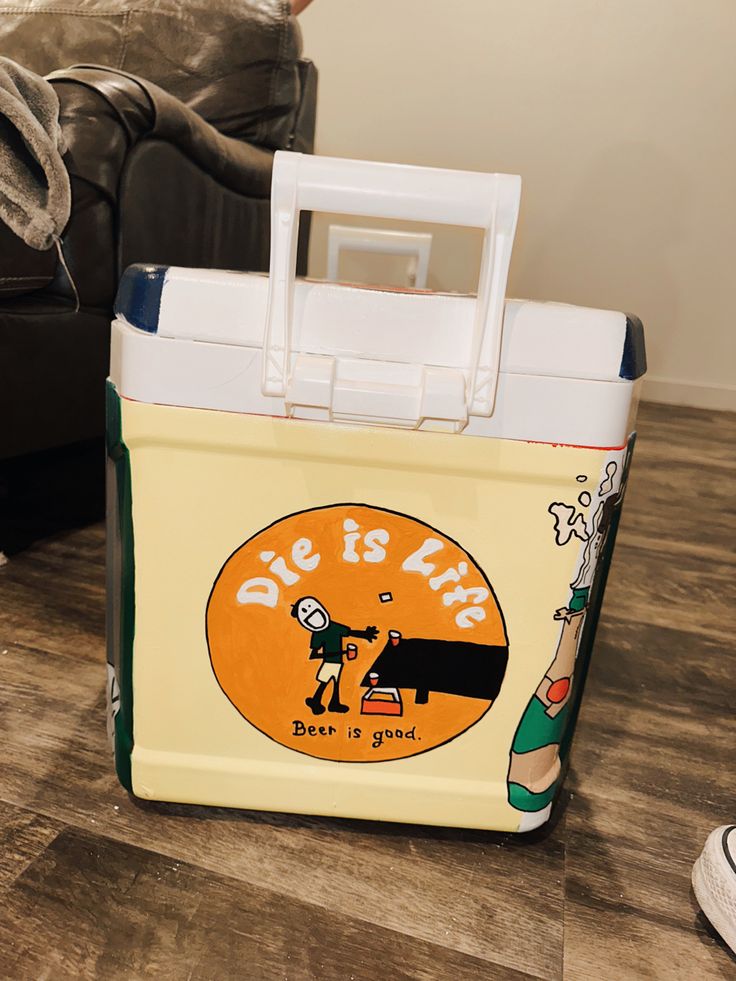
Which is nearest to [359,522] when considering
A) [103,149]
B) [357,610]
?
[357,610]

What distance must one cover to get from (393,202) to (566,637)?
30 cm

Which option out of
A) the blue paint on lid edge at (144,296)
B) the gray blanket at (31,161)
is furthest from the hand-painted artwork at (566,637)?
the gray blanket at (31,161)

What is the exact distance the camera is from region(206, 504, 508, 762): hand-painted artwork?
19.5 inches

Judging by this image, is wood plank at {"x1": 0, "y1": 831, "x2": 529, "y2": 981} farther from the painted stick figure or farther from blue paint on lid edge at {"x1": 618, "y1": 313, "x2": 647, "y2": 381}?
blue paint on lid edge at {"x1": 618, "y1": 313, "x2": 647, "y2": 381}

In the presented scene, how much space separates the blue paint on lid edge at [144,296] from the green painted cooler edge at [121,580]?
0.05 meters

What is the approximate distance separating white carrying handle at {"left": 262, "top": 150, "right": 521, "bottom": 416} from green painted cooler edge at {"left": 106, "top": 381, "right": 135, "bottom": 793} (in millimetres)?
128

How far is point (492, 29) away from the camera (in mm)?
2264

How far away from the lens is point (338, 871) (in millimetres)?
525

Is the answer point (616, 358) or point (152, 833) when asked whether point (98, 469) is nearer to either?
point (152, 833)

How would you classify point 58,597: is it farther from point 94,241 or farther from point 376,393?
point 376,393

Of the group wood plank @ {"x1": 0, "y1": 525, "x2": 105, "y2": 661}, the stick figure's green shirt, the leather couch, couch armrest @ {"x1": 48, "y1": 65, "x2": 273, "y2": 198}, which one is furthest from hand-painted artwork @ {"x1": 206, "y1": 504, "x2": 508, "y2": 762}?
couch armrest @ {"x1": 48, "y1": 65, "x2": 273, "y2": 198}

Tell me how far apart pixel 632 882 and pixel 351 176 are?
1.69ft

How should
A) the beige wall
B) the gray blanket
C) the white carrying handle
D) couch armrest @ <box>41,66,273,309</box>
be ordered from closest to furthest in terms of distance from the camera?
the white carrying handle < the gray blanket < couch armrest @ <box>41,66,273,309</box> < the beige wall

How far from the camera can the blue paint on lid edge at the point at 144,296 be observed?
45cm
